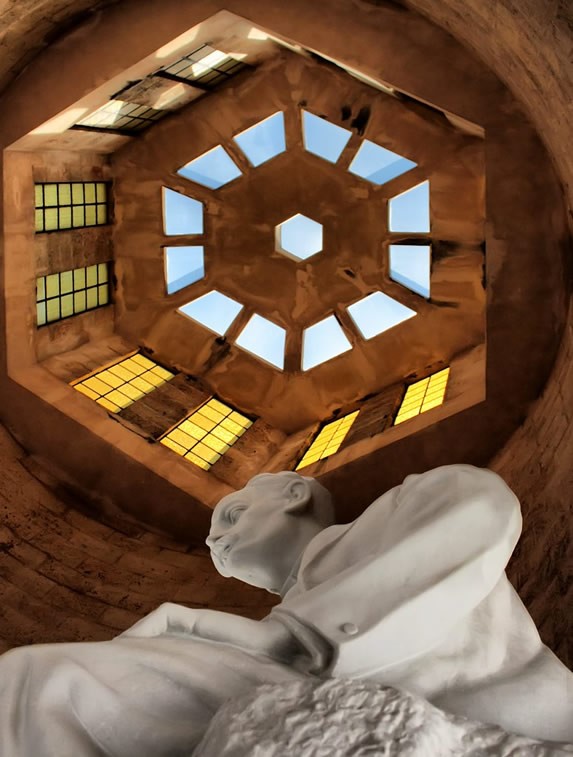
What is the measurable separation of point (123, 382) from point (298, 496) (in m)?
8.53

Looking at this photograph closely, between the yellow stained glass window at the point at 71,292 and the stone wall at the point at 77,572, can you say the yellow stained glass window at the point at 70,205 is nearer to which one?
the yellow stained glass window at the point at 71,292

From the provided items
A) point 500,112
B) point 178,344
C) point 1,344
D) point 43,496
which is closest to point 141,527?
point 43,496

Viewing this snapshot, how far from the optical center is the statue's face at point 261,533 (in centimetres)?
392

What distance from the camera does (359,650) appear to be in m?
3.02

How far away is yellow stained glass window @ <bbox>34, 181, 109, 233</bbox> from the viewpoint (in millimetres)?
11672

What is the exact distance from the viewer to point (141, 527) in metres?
9.77

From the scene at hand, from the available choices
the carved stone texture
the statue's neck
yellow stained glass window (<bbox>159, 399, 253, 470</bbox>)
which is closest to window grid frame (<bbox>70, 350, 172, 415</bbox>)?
yellow stained glass window (<bbox>159, 399, 253, 470</bbox>)

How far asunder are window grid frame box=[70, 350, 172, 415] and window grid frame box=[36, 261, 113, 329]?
2.75ft

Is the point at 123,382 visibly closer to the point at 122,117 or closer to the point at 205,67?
the point at 122,117

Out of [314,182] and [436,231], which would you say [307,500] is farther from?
[314,182]

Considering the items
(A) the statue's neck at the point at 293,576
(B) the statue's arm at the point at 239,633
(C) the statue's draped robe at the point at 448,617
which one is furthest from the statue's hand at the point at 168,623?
(A) the statue's neck at the point at 293,576

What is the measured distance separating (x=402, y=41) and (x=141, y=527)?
5.56 metres

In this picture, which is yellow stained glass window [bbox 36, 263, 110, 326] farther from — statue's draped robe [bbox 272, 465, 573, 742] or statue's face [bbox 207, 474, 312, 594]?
statue's draped robe [bbox 272, 465, 573, 742]

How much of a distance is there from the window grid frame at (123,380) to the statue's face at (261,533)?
22.9 ft
